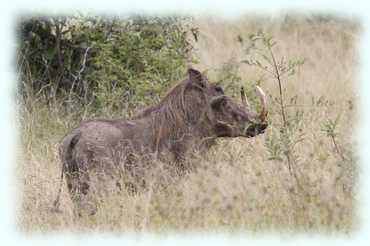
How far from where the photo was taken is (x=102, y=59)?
11570 mm

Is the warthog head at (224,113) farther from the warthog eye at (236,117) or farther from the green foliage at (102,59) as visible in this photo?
the green foliage at (102,59)

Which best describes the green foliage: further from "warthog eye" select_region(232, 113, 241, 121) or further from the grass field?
"warthog eye" select_region(232, 113, 241, 121)

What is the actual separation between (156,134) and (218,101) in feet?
1.95

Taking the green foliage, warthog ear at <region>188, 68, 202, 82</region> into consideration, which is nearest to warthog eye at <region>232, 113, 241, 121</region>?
warthog ear at <region>188, 68, 202, 82</region>

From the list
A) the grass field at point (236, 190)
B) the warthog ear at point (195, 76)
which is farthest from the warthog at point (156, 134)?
the grass field at point (236, 190)

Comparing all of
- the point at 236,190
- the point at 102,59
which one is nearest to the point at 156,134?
the point at 236,190

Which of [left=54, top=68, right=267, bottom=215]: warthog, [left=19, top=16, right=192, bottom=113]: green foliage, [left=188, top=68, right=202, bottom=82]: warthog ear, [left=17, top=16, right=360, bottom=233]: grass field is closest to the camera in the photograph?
[left=17, top=16, right=360, bottom=233]: grass field

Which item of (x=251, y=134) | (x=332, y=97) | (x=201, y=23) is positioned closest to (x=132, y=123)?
(x=251, y=134)

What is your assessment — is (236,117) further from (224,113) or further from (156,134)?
(156,134)

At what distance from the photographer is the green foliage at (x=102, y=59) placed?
444 inches

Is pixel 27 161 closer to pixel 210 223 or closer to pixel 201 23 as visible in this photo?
pixel 210 223

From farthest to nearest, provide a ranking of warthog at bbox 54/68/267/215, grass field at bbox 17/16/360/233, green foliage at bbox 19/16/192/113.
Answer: green foliage at bbox 19/16/192/113 → warthog at bbox 54/68/267/215 → grass field at bbox 17/16/360/233

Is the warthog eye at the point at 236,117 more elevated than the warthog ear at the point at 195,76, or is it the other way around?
the warthog ear at the point at 195,76

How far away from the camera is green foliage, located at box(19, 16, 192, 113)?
11.3 metres
